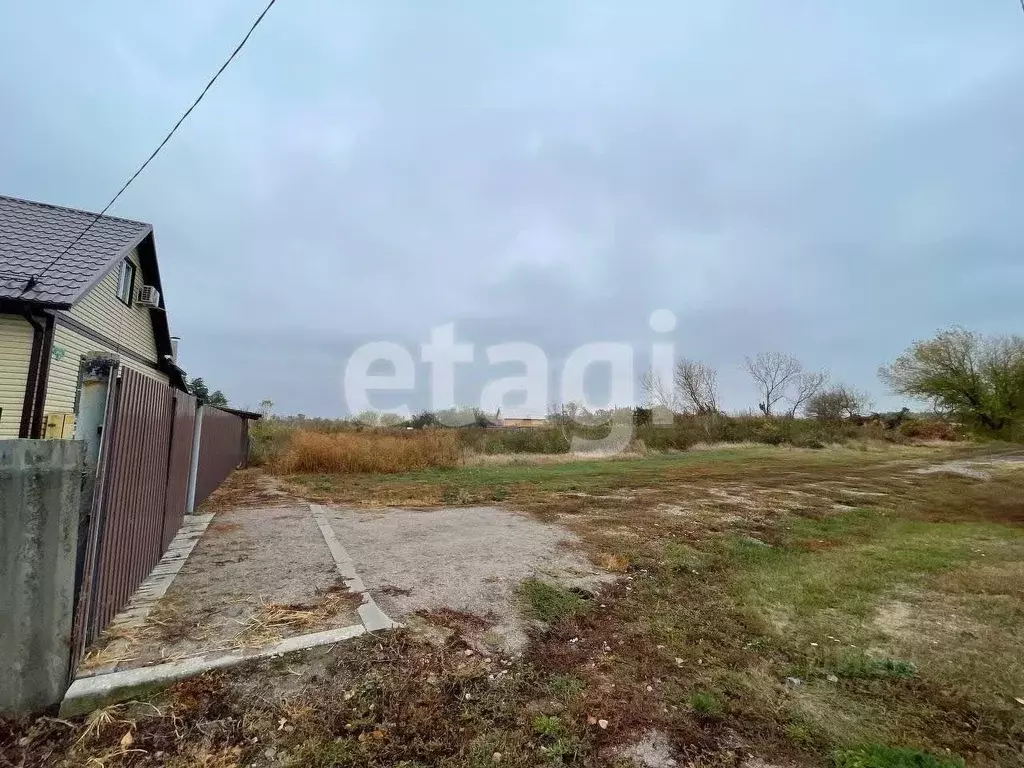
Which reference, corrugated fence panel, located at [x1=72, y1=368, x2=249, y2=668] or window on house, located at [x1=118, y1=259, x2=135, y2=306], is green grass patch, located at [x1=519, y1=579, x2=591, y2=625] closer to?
corrugated fence panel, located at [x1=72, y1=368, x2=249, y2=668]

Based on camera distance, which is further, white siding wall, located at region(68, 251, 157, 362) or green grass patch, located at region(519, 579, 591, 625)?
white siding wall, located at region(68, 251, 157, 362)

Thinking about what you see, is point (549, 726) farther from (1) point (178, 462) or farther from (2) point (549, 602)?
(1) point (178, 462)

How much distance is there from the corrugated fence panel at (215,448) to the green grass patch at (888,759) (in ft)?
25.4

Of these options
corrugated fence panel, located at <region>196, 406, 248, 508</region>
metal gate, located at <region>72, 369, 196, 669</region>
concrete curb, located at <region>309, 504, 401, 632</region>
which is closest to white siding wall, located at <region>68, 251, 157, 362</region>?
corrugated fence panel, located at <region>196, 406, 248, 508</region>

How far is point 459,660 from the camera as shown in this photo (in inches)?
105

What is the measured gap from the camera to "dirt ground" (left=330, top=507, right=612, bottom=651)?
11.1ft

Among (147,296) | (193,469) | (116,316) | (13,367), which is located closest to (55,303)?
(13,367)

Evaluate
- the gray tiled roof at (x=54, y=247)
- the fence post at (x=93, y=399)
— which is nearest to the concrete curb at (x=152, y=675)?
the fence post at (x=93, y=399)

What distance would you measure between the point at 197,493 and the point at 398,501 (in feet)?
10.7

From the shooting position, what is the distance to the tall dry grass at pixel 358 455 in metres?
14.6

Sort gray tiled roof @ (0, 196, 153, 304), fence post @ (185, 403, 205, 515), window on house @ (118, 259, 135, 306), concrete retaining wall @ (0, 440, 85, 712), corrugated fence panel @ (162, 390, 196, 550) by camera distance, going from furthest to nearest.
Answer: window on house @ (118, 259, 135, 306), gray tiled roof @ (0, 196, 153, 304), fence post @ (185, 403, 205, 515), corrugated fence panel @ (162, 390, 196, 550), concrete retaining wall @ (0, 440, 85, 712)

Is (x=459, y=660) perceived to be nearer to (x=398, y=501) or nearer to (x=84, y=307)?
(x=398, y=501)

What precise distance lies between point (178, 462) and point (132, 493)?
2000 millimetres

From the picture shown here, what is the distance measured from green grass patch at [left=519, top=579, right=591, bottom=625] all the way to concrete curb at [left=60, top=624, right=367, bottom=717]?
1419 mm
